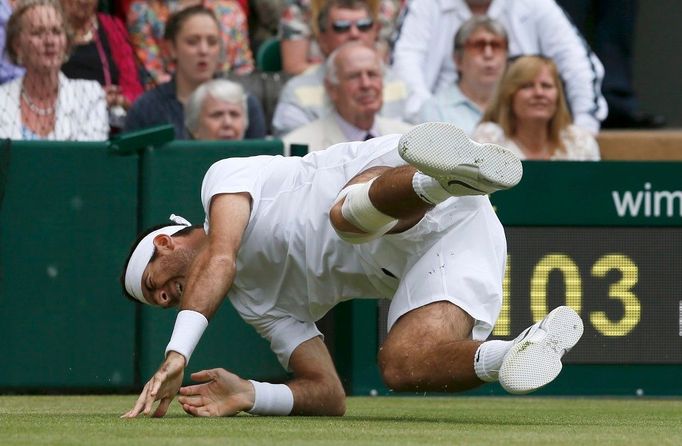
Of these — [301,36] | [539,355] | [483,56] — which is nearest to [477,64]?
[483,56]

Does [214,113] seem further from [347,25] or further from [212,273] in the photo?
[212,273]

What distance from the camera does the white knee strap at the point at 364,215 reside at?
5.90m

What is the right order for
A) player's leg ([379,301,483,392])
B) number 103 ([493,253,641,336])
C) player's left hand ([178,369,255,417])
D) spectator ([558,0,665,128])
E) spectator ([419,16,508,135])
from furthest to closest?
spectator ([558,0,665,128]) < spectator ([419,16,508,135]) < number 103 ([493,253,641,336]) < player's left hand ([178,369,255,417]) < player's leg ([379,301,483,392])

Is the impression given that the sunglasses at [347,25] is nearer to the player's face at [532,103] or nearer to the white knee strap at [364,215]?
the player's face at [532,103]

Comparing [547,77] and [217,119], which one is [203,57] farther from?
[547,77]

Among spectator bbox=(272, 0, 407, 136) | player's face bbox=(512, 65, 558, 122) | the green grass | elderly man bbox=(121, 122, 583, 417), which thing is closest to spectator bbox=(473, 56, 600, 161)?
player's face bbox=(512, 65, 558, 122)

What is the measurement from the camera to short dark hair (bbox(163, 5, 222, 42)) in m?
9.97

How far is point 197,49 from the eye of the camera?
9891 mm

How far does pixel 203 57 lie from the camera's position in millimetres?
9891

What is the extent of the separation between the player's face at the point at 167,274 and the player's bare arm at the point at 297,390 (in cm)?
36

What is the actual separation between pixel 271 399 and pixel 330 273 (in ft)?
1.83

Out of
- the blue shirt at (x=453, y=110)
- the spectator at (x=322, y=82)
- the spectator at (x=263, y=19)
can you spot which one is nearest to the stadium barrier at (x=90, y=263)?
the spectator at (x=322, y=82)

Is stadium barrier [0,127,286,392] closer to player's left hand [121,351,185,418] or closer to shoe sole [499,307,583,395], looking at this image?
player's left hand [121,351,185,418]

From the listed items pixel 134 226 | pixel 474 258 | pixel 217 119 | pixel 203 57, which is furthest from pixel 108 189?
pixel 474 258
